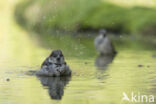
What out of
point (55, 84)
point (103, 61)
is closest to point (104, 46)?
point (103, 61)

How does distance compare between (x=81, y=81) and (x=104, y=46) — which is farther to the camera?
(x=104, y=46)

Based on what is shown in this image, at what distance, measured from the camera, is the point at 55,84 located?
19.5 metres

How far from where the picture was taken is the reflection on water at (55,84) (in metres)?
17.1

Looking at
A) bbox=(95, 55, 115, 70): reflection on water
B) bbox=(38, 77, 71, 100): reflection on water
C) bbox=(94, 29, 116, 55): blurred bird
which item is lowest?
bbox=(38, 77, 71, 100): reflection on water

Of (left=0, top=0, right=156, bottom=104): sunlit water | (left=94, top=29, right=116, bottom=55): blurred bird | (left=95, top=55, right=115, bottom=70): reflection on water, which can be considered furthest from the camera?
(left=94, top=29, right=116, bottom=55): blurred bird

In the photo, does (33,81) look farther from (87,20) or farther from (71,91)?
(87,20)

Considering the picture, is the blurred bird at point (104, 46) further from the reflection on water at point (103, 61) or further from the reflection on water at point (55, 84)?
the reflection on water at point (55, 84)

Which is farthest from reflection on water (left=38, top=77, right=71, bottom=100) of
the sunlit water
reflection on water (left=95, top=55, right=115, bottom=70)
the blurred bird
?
the blurred bird

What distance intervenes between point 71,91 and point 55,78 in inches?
136

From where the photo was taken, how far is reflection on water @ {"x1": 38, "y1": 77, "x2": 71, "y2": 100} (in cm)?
1711

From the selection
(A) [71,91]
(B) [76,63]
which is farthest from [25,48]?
(A) [71,91]

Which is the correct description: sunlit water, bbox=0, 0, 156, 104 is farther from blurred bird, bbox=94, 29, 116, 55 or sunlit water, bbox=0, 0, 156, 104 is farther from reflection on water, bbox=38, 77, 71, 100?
blurred bird, bbox=94, 29, 116, 55

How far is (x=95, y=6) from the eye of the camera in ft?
183

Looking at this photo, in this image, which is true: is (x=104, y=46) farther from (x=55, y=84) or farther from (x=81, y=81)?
(x=55, y=84)
